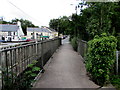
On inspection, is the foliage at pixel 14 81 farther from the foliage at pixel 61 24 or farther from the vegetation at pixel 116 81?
the foliage at pixel 61 24

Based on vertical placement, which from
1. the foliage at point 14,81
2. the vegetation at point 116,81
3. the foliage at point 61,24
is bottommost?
the vegetation at point 116,81

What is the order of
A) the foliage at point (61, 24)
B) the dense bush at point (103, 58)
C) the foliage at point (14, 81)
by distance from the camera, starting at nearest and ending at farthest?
the foliage at point (14, 81) < the dense bush at point (103, 58) < the foliage at point (61, 24)

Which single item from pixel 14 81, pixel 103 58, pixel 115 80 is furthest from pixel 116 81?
pixel 14 81

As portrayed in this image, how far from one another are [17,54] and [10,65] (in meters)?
0.45

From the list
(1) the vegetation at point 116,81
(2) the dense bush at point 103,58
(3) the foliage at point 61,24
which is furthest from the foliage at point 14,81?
(3) the foliage at point 61,24

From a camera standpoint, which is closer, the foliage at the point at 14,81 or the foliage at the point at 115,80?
the foliage at the point at 14,81

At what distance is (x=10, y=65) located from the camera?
264 centimetres

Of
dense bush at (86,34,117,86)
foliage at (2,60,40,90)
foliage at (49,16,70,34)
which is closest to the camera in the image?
foliage at (2,60,40,90)

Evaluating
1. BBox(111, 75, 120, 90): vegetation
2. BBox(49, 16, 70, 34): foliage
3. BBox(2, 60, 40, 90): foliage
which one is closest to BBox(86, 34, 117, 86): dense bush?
BBox(111, 75, 120, 90): vegetation

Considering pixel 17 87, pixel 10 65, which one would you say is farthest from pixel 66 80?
pixel 10 65

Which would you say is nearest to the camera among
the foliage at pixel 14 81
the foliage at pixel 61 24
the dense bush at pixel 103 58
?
the foliage at pixel 14 81

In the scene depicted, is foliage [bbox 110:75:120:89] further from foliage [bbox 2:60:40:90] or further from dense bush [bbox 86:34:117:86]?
foliage [bbox 2:60:40:90]

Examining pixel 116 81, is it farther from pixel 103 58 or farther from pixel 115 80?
pixel 103 58

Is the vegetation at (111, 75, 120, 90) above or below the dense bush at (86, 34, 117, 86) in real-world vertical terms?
below
